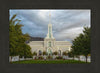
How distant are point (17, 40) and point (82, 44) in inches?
111

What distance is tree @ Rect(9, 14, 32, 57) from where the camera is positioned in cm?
525

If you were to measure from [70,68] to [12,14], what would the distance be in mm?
3111

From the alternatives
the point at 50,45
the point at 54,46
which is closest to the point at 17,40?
the point at 50,45

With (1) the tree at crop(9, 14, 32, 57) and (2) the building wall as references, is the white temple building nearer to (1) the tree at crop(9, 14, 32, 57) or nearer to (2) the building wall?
(2) the building wall

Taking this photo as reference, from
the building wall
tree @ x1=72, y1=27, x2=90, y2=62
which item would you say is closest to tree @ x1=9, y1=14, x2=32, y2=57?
the building wall

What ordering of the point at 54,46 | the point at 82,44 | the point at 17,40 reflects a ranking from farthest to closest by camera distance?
1. the point at 54,46
2. the point at 82,44
3. the point at 17,40

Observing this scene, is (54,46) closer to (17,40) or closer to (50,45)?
(50,45)

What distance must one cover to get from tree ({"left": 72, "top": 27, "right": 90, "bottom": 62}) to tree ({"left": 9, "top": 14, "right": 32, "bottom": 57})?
221 cm

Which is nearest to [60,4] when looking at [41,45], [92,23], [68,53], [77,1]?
[77,1]

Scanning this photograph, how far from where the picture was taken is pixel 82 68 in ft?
14.7

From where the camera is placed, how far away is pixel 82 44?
641cm

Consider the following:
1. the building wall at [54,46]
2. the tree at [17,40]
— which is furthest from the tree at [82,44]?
the tree at [17,40]

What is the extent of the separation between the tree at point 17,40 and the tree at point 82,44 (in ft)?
7.24

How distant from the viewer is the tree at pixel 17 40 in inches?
207
